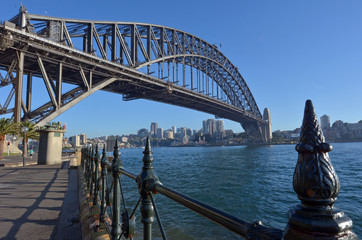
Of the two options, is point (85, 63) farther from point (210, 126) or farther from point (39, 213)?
point (210, 126)

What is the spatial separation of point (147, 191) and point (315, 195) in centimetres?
111

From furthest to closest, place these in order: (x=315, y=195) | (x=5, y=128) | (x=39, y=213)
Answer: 1. (x=5, y=128)
2. (x=39, y=213)
3. (x=315, y=195)

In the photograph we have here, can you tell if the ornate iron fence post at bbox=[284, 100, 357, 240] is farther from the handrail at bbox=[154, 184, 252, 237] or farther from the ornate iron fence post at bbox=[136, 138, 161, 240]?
the ornate iron fence post at bbox=[136, 138, 161, 240]

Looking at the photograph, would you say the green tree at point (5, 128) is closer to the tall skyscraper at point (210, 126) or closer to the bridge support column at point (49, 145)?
the bridge support column at point (49, 145)

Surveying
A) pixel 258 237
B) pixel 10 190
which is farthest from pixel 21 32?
pixel 258 237

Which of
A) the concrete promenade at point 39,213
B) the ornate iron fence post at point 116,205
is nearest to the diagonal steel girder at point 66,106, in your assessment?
the concrete promenade at point 39,213

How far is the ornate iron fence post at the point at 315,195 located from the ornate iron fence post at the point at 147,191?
973 mm

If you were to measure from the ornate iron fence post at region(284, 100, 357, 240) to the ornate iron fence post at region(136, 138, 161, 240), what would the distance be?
973 millimetres

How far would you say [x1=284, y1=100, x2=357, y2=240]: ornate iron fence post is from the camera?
64cm

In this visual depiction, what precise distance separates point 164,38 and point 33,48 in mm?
31281

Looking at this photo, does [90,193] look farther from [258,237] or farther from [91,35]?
[91,35]

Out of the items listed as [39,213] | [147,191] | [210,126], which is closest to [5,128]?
[39,213]

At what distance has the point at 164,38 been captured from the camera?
152ft

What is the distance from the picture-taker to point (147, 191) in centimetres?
155
